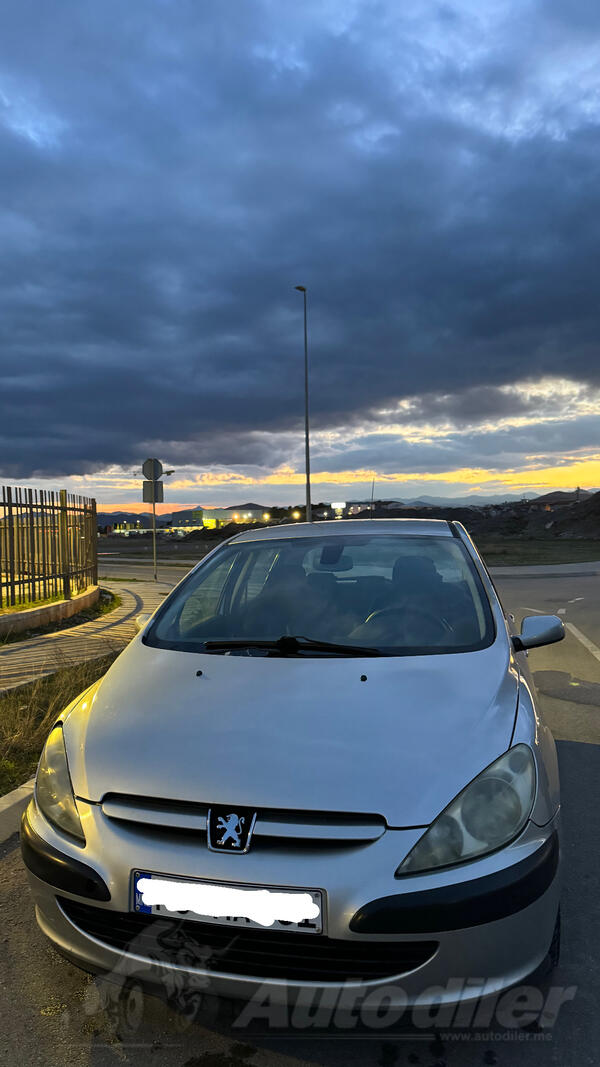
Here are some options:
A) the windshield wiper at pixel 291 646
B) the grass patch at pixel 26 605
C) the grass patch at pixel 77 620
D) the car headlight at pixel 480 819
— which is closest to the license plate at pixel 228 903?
the car headlight at pixel 480 819

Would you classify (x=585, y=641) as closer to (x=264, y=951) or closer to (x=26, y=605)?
(x=26, y=605)

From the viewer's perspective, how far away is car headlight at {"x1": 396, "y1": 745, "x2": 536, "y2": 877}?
76.1 inches

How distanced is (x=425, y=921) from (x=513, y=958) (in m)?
0.32

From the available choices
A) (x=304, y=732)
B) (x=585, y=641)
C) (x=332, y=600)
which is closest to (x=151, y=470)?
(x=585, y=641)

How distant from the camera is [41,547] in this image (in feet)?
36.9

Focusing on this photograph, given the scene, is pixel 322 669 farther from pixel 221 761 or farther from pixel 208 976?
pixel 208 976

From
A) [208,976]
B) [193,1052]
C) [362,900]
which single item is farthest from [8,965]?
[362,900]

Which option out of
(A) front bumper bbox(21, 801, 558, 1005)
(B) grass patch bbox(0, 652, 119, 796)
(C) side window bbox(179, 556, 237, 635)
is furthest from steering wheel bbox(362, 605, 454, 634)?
(B) grass patch bbox(0, 652, 119, 796)

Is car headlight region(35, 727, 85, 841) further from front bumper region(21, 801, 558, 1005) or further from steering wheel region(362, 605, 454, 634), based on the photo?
steering wheel region(362, 605, 454, 634)

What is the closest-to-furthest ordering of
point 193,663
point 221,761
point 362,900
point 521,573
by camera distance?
point 362,900, point 221,761, point 193,663, point 521,573

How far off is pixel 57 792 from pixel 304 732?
2.62 ft

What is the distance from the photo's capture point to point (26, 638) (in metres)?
9.82

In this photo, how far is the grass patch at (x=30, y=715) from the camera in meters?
4.62

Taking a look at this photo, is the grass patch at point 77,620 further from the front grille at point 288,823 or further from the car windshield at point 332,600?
the front grille at point 288,823
